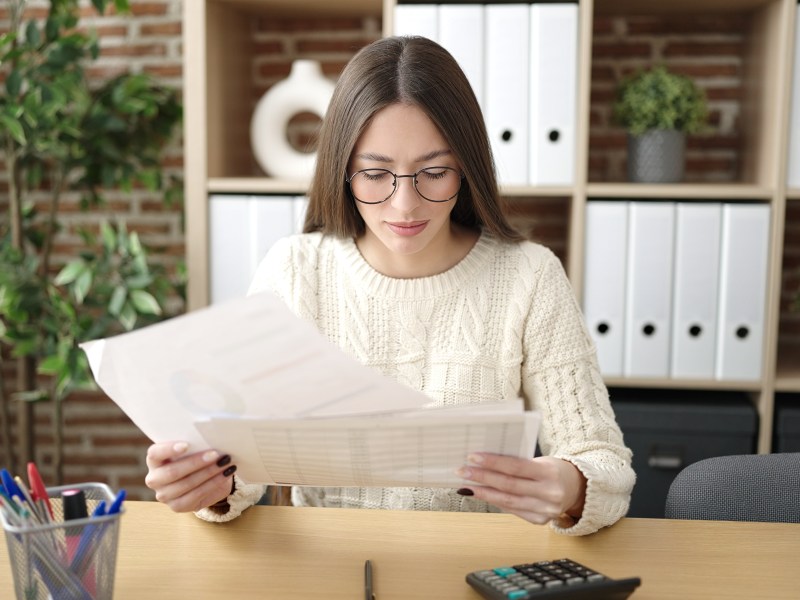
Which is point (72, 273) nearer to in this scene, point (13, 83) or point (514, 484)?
point (13, 83)

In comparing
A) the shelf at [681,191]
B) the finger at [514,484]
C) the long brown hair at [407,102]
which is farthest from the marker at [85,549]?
the shelf at [681,191]

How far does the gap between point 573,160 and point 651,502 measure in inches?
32.9

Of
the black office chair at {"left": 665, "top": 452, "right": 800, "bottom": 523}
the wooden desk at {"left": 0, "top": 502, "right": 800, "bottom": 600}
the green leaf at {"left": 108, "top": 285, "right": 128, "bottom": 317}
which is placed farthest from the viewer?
the green leaf at {"left": 108, "top": 285, "right": 128, "bottom": 317}

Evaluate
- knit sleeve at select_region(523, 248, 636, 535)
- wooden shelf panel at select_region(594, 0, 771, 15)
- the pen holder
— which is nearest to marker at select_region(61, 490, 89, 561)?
the pen holder

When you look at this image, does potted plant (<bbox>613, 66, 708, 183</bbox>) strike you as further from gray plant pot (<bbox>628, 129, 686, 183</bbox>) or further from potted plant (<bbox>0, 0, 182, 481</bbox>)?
potted plant (<bbox>0, 0, 182, 481</bbox>)

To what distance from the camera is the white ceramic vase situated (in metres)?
2.33

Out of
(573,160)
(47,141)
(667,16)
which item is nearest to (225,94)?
(47,141)

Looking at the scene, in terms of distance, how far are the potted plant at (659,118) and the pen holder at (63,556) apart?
1795mm

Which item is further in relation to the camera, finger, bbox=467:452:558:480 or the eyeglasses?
the eyeglasses

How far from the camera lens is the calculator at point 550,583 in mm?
838

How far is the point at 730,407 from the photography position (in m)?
2.18

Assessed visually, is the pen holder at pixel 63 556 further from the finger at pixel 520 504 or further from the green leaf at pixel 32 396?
the green leaf at pixel 32 396

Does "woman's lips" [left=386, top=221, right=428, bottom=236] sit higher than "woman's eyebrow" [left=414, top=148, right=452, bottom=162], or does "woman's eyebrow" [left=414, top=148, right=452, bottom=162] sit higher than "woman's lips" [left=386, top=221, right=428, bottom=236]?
"woman's eyebrow" [left=414, top=148, right=452, bottom=162]

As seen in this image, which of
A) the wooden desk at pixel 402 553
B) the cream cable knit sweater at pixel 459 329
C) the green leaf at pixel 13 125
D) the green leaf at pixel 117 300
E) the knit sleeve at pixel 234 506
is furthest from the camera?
the green leaf at pixel 117 300
